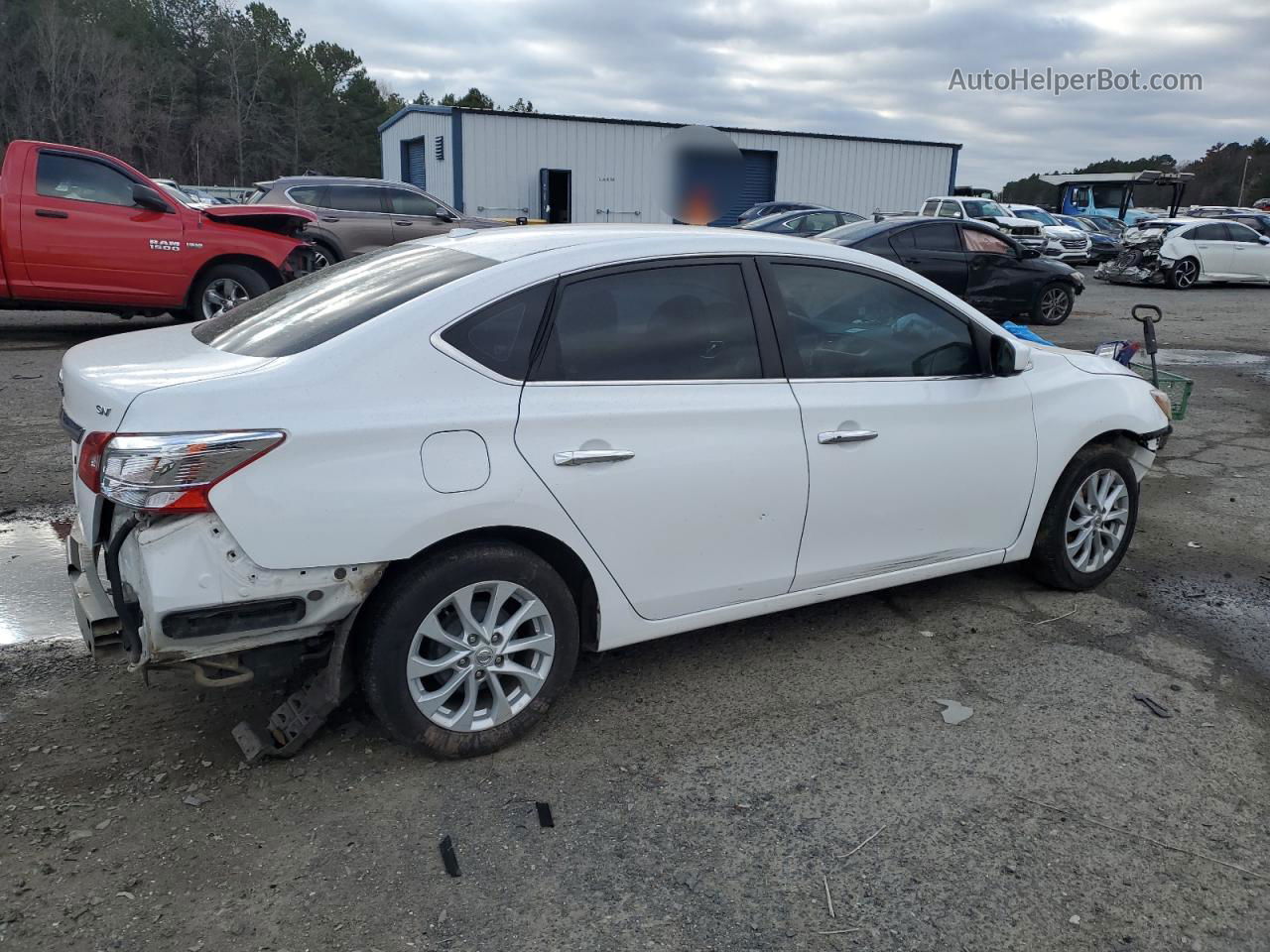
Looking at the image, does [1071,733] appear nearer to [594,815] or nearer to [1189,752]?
[1189,752]

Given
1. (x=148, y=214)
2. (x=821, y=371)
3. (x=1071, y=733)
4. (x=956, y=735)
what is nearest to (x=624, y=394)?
(x=821, y=371)

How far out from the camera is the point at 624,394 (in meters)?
3.30

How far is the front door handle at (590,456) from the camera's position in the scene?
3.13m

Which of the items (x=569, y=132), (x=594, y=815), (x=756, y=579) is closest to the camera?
(x=594, y=815)

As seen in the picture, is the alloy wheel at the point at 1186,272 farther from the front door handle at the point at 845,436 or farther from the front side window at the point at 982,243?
the front door handle at the point at 845,436

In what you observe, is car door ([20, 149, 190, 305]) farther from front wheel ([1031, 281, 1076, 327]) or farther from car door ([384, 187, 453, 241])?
front wheel ([1031, 281, 1076, 327])

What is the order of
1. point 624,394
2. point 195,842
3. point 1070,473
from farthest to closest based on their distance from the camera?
point 1070,473, point 624,394, point 195,842

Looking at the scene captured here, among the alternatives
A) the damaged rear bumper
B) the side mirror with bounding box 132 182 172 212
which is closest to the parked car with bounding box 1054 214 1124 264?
the side mirror with bounding box 132 182 172 212

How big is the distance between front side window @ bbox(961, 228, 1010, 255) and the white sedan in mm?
10281

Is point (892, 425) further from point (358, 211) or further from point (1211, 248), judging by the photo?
point (1211, 248)

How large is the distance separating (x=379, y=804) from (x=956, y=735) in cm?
198

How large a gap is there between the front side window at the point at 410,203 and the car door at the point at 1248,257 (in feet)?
59.0

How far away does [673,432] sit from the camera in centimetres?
335

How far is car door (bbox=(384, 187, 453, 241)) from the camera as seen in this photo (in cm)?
1446
